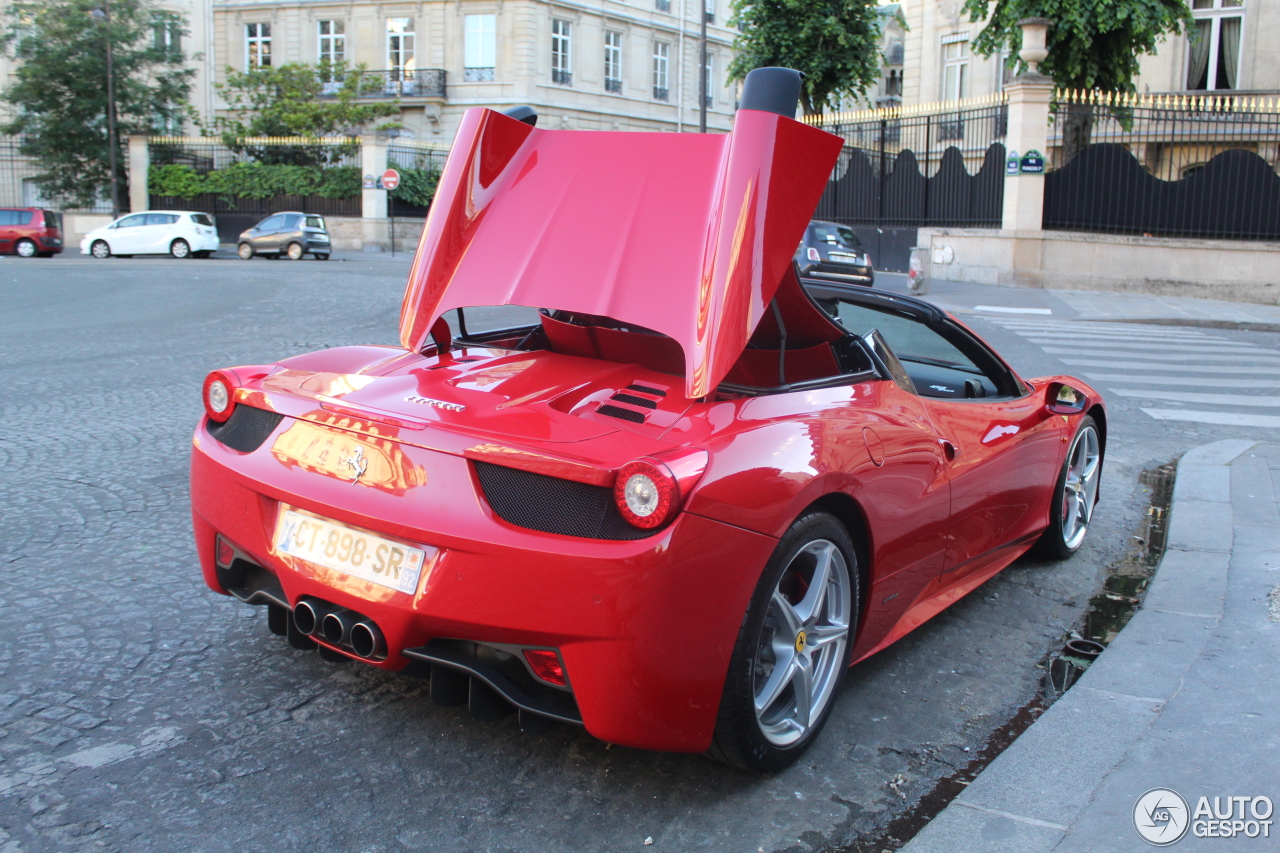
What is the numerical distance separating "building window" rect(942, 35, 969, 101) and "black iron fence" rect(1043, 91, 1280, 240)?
14.7 metres

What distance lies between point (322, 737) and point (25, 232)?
3524 centimetres

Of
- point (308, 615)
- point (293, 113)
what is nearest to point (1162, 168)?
point (308, 615)

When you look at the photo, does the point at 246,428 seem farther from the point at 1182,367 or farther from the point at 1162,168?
the point at 1162,168

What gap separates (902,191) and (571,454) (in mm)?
26254

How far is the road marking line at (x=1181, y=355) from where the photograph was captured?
41.1ft

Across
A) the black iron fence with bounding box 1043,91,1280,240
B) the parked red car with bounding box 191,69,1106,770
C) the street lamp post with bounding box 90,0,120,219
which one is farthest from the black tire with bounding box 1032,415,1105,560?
the street lamp post with bounding box 90,0,120,219

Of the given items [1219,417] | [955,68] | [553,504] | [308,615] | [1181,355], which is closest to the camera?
[553,504]

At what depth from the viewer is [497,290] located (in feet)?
11.3

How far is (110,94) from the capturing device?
131ft

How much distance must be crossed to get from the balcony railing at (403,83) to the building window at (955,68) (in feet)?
72.6

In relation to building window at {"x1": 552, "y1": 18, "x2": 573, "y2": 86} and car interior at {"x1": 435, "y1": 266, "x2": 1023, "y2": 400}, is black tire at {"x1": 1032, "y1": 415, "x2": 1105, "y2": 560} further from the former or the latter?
building window at {"x1": 552, "y1": 18, "x2": 573, "y2": 86}

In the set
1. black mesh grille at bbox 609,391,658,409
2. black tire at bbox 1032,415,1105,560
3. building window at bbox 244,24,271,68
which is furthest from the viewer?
building window at bbox 244,24,271,68

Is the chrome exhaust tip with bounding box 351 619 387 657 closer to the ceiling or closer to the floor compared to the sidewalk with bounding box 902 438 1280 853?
closer to the ceiling

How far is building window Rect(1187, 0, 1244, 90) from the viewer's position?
30.8 m
